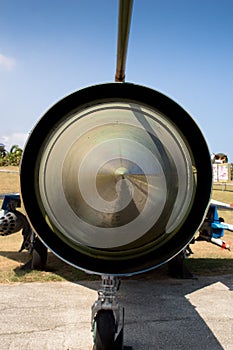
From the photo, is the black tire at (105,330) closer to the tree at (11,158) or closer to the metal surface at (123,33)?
the metal surface at (123,33)

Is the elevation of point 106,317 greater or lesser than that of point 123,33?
lesser

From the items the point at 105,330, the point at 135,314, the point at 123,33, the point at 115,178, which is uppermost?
the point at 123,33

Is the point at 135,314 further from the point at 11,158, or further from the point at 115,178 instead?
the point at 11,158

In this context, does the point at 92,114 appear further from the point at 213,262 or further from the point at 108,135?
the point at 213,262

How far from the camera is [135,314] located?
171 inches

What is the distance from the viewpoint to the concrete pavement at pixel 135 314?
11.7 ft

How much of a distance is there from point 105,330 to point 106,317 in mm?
90

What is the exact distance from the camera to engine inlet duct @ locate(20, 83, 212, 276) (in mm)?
2334

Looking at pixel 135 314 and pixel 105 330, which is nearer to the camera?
pixel 105 330

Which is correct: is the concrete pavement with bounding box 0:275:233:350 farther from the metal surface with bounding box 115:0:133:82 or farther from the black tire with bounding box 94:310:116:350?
the metal surface with bounding box 115:0:133:82

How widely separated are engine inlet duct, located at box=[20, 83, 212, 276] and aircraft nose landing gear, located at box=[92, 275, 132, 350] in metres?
0.49

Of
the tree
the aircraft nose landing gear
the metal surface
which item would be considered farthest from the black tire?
the tree

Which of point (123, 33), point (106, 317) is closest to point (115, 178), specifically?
point (123, 33)

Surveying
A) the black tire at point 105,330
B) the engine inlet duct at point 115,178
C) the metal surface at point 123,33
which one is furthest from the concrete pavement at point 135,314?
the metal surface at point 123,33
